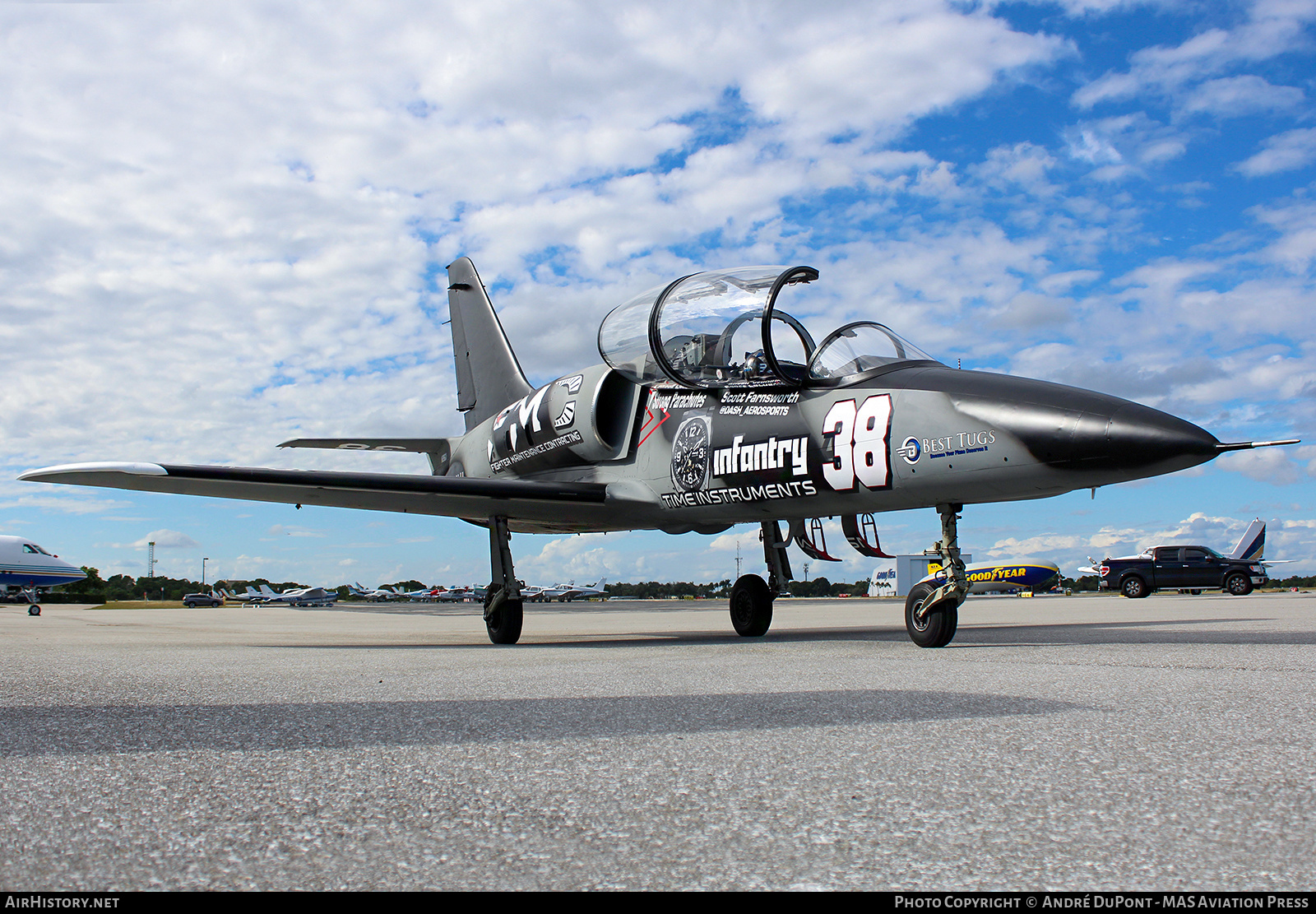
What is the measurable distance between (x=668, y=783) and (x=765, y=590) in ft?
27.7

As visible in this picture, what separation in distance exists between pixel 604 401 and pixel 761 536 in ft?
8.58

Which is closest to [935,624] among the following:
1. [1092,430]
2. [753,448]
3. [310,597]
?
[1092,430]

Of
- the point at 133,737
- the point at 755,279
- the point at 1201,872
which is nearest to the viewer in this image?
the point at 1201,872

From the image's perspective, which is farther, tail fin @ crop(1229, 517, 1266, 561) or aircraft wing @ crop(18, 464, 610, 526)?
tail fin @ crop(1229, 517, 1266, 561)

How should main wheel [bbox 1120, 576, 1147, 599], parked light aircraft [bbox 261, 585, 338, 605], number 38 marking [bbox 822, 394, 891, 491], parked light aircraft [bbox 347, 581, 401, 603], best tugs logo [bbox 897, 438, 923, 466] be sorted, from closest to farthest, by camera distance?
best tugs logo [bbox 897, 438, 923, 466] < number 38 marking [bbox 822, 394, 891, 491] < main wheel [bbox 1120, 576, 1147, 599] < parked light aircraft [bbox 261, 585, 338, 605] < parked light aircraft [bbox 347, 581, 401, 603]

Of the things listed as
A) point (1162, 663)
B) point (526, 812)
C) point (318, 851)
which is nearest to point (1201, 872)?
point (526, 812)

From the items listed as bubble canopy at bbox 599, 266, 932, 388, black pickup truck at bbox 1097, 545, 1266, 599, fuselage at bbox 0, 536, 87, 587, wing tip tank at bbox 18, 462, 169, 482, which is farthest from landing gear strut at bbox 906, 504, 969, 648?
fuselage at bbox 0, 536, 87, 587

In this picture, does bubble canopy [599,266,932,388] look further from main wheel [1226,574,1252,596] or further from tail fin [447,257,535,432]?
main wheel [1226,574,1252,596]

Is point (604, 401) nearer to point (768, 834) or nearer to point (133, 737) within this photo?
point (133, 737)

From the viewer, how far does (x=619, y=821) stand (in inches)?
76.6

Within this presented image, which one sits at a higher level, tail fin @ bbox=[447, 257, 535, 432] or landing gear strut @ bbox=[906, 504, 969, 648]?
tail fin @ bbox=[447, 257, 535, 432]

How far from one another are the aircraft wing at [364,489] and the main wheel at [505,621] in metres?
1.15

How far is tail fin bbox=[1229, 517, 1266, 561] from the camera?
136 ft

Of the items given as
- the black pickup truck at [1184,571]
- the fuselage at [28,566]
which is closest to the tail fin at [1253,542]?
the black pickup truck at [1184,571]
